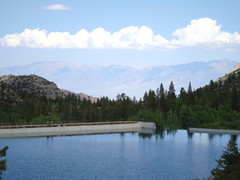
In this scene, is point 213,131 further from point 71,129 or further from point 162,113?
point 71,129

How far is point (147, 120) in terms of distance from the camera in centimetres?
10731

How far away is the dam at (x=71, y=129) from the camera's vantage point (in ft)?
271

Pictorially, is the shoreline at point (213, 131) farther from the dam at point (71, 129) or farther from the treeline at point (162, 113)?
the dam at point (71, 129)

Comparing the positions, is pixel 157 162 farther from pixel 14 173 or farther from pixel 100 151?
pixel 14 173

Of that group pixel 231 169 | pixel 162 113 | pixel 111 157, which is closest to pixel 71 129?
pixel 162 113

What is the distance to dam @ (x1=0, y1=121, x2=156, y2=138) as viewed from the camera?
8275 cm

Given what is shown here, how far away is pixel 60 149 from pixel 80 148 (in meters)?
3.35

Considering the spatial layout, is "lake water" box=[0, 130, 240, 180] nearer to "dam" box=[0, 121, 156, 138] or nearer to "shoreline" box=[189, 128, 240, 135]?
"dam" box=[0, 121, 156, 138]

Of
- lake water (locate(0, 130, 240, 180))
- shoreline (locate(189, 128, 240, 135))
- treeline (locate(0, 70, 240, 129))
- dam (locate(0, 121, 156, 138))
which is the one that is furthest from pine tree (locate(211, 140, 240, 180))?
treeline (locate(0, 70, 240, 129))

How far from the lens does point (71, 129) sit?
9100cm

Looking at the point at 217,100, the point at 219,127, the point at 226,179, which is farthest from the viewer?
the point at 217,100

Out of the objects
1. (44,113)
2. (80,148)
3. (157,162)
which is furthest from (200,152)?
(44,113)

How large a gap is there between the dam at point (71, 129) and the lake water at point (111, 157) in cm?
673

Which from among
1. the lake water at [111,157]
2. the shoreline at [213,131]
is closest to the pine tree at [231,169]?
the lake water at [111,157]
